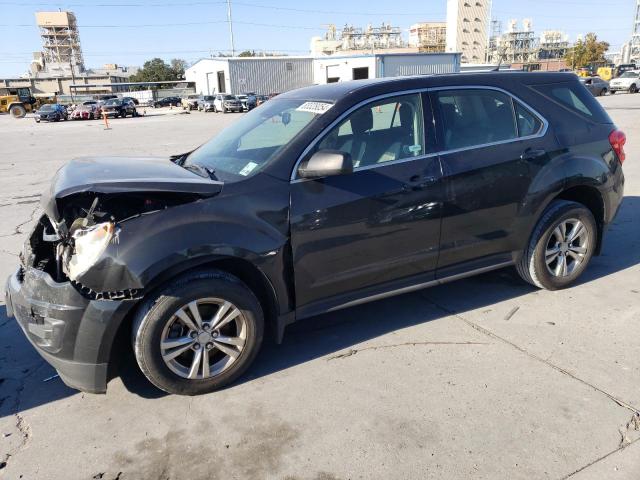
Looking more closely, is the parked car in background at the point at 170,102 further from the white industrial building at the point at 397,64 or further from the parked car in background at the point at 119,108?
the white industrial building at the point at 397,64

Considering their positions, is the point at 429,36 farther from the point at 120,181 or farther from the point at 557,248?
the point at 120,181

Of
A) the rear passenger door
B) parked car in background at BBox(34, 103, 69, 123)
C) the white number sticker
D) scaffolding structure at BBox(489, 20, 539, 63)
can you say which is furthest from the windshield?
scaffolding structure at BBox(489, 20, 539, 63)

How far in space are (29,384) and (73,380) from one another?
0.67 meters

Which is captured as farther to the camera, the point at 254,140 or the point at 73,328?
the point at 254,140

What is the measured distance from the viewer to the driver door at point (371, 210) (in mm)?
3236

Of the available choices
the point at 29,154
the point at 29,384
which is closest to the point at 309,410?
the point at 29,384

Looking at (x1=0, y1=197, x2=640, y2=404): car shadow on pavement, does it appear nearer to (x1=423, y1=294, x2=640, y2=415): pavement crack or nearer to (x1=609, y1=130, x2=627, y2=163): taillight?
(x1=423, y1=294, x2=640, y2=415): pavement crack

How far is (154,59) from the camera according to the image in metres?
112

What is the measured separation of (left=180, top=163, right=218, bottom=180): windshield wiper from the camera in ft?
A: 11.2

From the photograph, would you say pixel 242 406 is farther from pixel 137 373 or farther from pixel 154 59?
pixel 154 59

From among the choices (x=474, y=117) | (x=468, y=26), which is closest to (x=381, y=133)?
(x=474, y=117)

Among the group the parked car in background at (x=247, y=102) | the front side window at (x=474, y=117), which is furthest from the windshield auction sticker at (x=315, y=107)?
the parked car in background at (x=247, y=102)

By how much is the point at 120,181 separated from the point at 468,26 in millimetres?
117552

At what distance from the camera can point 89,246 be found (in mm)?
2775
